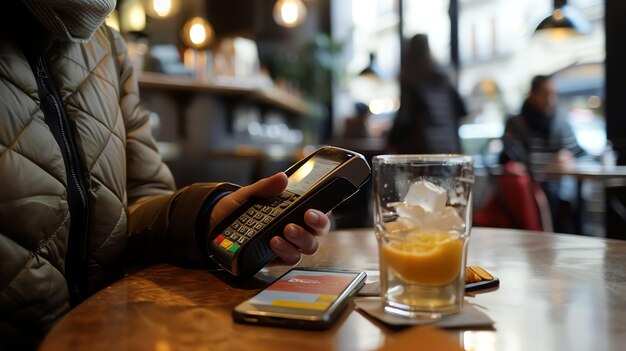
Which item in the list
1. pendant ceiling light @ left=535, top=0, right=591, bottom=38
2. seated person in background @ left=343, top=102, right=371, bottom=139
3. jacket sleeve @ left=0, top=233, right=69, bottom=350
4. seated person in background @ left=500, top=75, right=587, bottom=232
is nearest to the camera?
jacket sleeve @ left=0, top=233, right=69, bottom=350

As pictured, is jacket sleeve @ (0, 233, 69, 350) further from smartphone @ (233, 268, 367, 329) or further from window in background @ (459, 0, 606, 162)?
window in background @ (459, 0, 606, 162)

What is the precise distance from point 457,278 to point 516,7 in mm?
5469

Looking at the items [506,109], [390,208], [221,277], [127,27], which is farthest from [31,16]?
[506,109]

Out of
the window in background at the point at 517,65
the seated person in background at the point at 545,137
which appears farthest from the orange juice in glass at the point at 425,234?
the window in background at the point at 517,65

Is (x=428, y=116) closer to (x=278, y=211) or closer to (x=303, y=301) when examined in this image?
(x=278, y=211)

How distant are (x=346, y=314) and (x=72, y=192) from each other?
45 cm

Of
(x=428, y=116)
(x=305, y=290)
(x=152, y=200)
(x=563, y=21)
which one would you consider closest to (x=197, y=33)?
(x=428, y=116)

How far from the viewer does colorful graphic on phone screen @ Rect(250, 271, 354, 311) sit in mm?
528

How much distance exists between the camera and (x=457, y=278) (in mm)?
526

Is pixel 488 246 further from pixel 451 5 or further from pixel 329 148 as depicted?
pixel 451 5

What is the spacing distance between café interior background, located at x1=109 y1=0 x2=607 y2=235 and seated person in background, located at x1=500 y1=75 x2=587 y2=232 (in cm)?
37

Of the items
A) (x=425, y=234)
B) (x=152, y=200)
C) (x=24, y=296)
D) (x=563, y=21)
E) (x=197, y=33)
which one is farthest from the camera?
(x=197, y=33)

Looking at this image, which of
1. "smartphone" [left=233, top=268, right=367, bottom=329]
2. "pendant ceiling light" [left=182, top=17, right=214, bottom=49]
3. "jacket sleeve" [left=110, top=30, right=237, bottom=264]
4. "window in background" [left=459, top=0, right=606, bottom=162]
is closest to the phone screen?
"smartphone" [left=233, top=268, right=367, bottom=329]

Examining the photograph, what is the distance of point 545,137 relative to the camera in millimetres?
4148
